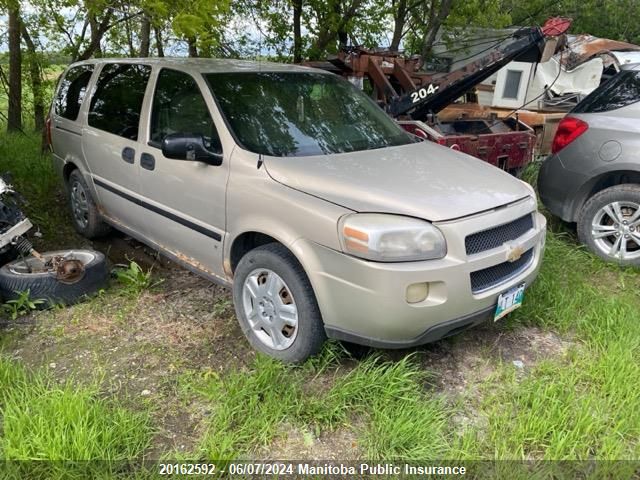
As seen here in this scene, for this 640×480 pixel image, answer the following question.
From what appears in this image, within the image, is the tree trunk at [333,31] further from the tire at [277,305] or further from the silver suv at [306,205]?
the tire at [277,305]

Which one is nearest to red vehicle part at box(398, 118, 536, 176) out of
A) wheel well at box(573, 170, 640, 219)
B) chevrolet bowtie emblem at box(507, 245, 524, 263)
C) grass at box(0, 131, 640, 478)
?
wheel well at box(573, 170, 640, 219)

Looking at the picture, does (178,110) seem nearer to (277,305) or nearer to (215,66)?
(215,66)

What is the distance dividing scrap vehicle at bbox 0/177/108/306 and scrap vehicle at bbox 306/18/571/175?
3.60m

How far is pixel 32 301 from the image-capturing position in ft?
11.7

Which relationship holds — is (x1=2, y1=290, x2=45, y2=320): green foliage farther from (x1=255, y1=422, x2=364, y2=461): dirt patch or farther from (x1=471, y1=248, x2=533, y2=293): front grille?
(x1=471, y1=248, x2=533, y2=293): front grille

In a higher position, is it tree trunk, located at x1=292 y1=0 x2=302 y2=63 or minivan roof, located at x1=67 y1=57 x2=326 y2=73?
tree trunk, located at x1=292 y1=0 x2=302 y2=63

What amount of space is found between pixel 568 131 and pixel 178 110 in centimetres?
337

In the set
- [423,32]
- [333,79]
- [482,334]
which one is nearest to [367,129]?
[333,79]

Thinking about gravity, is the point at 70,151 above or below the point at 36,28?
below

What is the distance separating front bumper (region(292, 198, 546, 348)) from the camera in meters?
2.52

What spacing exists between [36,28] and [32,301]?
7145 millimetres

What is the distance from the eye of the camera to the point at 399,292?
2.51m

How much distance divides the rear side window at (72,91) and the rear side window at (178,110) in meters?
1.32

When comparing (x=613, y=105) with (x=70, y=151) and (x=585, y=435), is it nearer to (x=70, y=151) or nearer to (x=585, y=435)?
(x=585, y=435)
